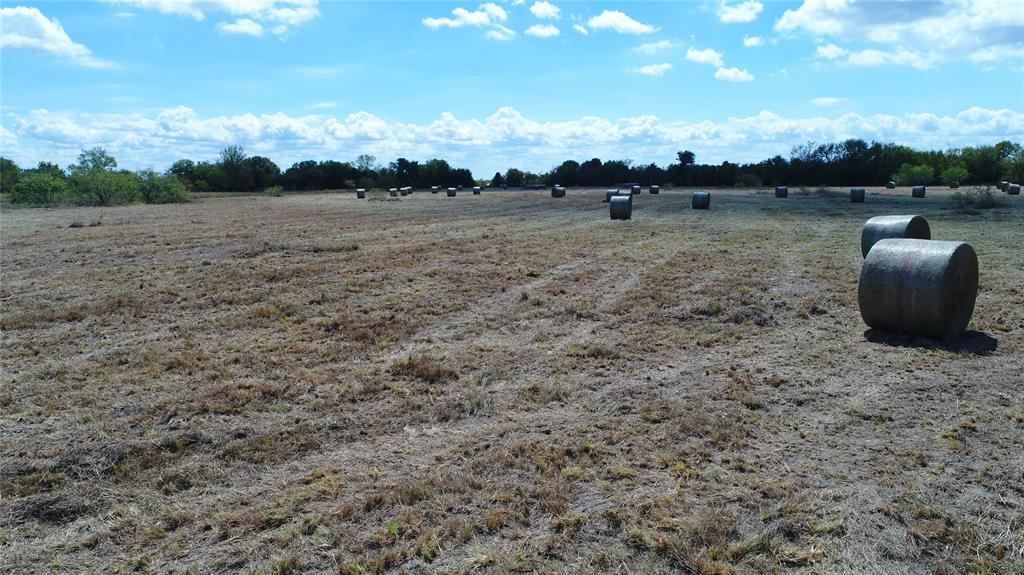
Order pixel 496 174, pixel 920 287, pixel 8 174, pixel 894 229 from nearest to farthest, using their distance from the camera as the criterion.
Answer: pixel 920 287 < pixel 894 229 < pixel 8 174 < pixel 496 174

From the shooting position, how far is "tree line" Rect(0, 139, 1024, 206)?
A: 53.8 m

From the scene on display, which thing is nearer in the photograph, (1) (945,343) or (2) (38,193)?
(1) (945,343)

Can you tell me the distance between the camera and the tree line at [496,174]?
177ft

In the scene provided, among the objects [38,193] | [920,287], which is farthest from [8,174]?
[920,287]

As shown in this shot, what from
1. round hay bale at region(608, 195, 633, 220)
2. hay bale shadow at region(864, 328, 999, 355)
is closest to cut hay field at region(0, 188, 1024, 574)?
hay bale shadow at region(864, 328, 999, 355)

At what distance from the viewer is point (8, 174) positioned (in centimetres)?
8525

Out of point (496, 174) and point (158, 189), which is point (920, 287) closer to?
point (158, 189)

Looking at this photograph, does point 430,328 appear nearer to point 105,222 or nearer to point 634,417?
point 634,417

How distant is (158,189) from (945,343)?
2561 inches

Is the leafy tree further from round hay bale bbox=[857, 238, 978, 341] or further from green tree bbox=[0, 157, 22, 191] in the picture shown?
round hay bale bbox=[857, 238, 978, 341]

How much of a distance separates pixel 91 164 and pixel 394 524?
273 ft

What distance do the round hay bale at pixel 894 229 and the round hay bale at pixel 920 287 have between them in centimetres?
545

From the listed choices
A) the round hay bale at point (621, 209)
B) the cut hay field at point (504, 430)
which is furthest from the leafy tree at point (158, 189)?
the cut hay field at point (504, 430)

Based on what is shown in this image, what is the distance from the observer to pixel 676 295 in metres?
11.3
